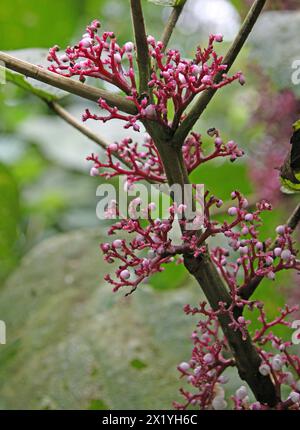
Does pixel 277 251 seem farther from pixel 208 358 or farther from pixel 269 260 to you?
pixel 208 358

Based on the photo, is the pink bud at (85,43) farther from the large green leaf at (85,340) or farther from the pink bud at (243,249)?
the large green leaf at (85,340)

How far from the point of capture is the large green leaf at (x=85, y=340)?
140 cm

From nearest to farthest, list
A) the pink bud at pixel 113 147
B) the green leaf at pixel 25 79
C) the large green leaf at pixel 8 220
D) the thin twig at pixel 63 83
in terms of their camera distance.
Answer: the thin twig at pixel 63 83, the pink bud at pixel 113 147, the green leaf at pixel 25 79, the large green leaf at pixel 8 220

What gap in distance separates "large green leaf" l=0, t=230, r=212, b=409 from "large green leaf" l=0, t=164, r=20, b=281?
0.09 m

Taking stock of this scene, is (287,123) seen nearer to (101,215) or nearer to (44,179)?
(101,215)

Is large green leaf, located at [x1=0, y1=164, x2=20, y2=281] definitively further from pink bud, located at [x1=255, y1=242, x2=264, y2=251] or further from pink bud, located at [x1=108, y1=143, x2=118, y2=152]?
pink bud, located at [x1=255, y1=242, x2=264, y2=251]

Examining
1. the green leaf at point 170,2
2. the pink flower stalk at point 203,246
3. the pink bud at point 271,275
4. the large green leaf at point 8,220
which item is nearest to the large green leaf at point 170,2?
the green leaf at point 170,2

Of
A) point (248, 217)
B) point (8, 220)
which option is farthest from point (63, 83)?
point (8, 220)

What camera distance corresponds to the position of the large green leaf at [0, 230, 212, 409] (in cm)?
140

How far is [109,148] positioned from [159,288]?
2.66 ft

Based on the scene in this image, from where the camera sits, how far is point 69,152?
2.67 meters

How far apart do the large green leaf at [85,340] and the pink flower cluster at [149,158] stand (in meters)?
0.58

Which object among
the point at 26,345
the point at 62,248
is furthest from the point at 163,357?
the point at 62,248
